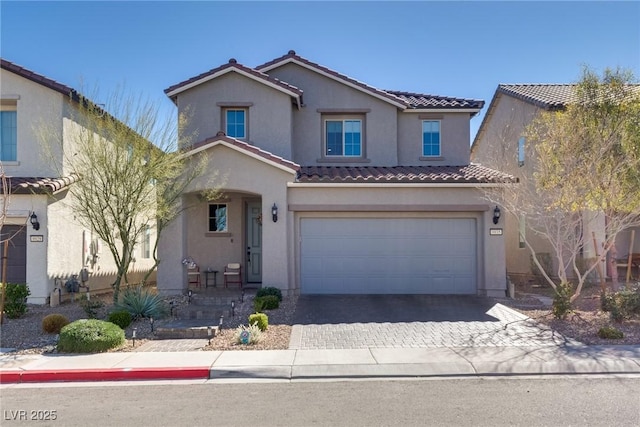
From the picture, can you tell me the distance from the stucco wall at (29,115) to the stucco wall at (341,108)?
7.39 metres

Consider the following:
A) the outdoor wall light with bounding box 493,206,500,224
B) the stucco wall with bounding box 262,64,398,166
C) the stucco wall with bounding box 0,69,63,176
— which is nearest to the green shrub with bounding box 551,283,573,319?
the outdoor wall light with bounding box 493,206,500,224

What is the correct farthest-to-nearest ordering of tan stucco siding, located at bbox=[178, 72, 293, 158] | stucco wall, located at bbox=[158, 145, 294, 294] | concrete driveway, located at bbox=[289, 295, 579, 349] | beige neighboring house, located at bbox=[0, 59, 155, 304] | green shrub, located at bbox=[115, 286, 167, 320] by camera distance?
1. tan stucco siding, located at bbox=[178, 72, 293, 158]
2. stucco wall, located at bbox=[158, 145, 294, 294]
3. beige neighboring house, located at bbox=[0, 59, 155, 304]
4. green shrub, located at bbox=[115, 286, 167, 320]
5. concrete driveway, located at bbox=[289, 295, 579, 349]

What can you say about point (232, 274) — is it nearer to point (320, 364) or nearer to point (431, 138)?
point (320, 364)

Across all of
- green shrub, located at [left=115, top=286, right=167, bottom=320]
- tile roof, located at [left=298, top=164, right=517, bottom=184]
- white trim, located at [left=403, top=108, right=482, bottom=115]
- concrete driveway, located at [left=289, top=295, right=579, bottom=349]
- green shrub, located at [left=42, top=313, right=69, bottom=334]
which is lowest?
concrete driveway, located at [left=289, top=295, right=579, bottom=349]

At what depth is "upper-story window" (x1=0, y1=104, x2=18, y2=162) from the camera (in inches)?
534

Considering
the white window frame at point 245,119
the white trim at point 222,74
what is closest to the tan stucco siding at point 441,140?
the white trim at point 222,74

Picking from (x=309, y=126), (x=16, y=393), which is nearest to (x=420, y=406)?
(x=16, y=393)

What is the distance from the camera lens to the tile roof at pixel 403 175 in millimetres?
13383

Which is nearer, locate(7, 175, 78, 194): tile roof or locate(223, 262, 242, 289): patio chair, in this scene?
locate(7, 175, 78, 194): tile roof

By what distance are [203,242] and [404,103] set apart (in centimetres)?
822

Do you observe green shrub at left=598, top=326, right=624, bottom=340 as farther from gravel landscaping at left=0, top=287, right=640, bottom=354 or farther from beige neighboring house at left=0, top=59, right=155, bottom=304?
beige neighboring house at left=0, top=59, right=155, bottom=304

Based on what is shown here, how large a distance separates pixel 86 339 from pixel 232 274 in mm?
6386

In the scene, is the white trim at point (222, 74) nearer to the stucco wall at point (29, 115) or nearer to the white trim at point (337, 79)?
the white trim at point (337, 79)

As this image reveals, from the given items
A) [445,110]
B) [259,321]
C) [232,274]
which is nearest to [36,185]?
[232,274]
